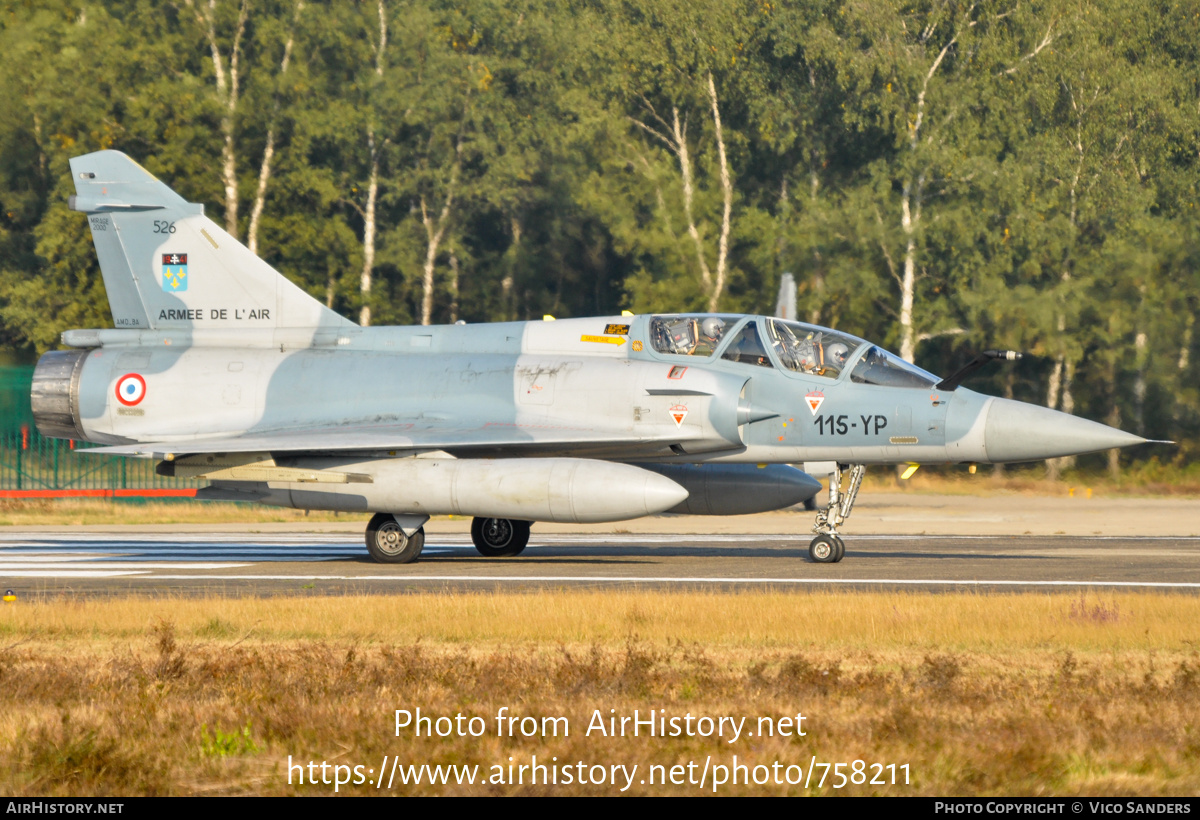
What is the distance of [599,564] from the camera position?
Result: 1692 centimetres

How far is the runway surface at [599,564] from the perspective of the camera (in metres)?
14.2

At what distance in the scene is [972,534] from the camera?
22.6m

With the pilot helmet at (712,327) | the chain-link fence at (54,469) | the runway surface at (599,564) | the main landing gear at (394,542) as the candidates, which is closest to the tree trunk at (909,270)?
the runway surface at (599,564)

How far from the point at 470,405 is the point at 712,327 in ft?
10.4

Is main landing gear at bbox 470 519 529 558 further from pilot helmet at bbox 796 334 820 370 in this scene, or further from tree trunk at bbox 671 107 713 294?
tree trunk at bbox 671 107 713 294

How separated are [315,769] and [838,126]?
40.6m

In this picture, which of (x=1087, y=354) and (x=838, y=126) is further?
(x=838, y=126)

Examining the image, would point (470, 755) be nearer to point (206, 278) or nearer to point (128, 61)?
point (206, 278)

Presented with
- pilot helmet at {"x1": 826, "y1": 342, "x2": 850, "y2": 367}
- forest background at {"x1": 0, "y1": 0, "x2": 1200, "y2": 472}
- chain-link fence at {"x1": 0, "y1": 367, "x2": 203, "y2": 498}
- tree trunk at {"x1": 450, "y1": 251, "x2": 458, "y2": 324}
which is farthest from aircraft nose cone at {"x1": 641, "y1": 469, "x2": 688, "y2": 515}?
tree trunk at {"x1": 450, "y1": 251, "x2": 458, "y2": 324}

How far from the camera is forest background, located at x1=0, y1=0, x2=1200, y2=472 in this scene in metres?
38.3

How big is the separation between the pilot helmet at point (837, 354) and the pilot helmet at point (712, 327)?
134 centimetres

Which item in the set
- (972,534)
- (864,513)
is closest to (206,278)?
(972,534)

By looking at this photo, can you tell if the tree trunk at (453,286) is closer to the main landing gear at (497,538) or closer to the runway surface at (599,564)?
the runway surface at (599,564)

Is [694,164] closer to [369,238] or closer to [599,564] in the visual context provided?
[369,238]
